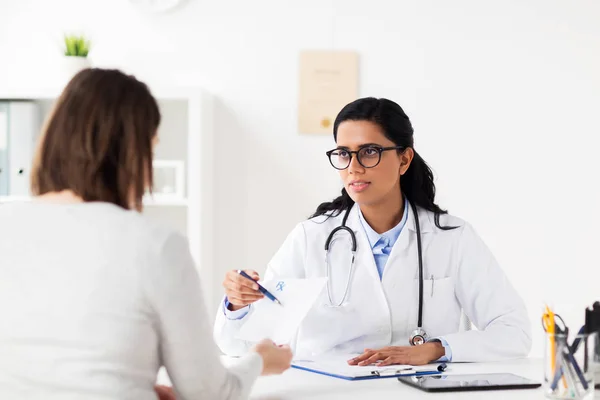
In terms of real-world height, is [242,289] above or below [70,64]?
below

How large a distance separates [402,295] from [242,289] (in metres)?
0.52

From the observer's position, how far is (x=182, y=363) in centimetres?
122

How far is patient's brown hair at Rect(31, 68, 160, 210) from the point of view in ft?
4.00

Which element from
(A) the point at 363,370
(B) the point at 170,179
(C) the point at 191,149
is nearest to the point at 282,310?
(A) the point at 363,370

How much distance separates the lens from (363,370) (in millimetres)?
1696

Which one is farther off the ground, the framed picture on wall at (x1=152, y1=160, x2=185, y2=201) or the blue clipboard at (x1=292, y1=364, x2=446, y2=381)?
the framed picture on wall at (x1=152, y1=160, x2=185, y2=201)

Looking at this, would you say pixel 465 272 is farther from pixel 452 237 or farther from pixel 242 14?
pixel 242 14

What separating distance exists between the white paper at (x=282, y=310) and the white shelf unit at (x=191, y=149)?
1335mm

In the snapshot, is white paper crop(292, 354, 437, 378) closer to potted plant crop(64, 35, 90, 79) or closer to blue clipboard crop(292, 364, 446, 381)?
blue clipboard crop(292, 364, 446, 381)

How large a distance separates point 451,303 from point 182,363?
1.14 metres

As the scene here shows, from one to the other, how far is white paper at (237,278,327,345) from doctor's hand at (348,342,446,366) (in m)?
0.18

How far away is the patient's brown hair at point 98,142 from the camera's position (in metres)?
1.22

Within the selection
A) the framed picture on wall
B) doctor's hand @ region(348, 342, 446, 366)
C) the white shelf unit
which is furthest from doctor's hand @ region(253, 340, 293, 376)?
the framed picture on wall

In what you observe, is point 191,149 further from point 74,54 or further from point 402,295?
point 402,295
